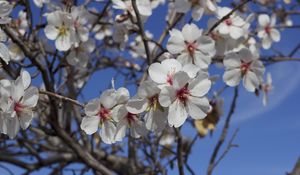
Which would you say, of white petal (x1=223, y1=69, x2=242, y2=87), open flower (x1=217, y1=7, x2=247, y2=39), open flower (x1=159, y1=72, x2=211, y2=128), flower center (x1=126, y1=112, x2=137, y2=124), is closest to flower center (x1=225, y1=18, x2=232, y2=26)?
open flower (x1=217, y1=7, x2=247, y2=39)

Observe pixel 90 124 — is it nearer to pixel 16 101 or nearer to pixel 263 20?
pixel 16 101

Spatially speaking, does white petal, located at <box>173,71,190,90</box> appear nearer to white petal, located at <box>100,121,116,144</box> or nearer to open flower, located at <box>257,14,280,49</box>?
white petal, located at <box>100,121,116,144</box>

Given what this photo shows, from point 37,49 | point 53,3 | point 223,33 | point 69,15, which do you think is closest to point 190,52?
point 223,33

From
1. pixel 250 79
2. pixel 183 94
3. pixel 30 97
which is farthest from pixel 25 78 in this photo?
pixel 250 79

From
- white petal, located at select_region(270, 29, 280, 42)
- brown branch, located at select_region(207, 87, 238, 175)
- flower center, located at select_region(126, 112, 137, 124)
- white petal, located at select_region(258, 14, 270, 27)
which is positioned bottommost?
brown branch, located at select_region(207, 87, 238, 175)

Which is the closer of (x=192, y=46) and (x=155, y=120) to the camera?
(x=155, y=120)

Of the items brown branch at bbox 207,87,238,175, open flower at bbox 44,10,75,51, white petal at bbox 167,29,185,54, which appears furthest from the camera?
brown branch at bbox 207,87,238,175

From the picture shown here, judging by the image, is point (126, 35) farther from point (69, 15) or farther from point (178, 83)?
point (178, 83)
